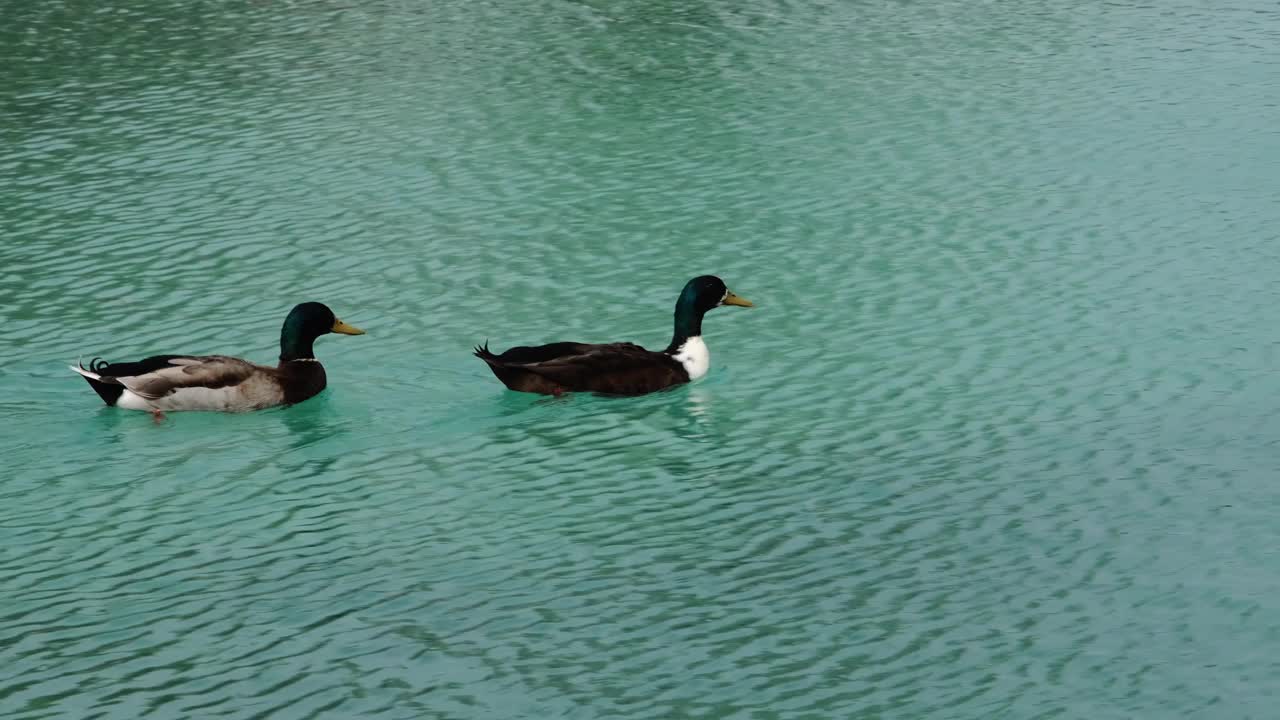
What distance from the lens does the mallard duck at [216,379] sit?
613 inches

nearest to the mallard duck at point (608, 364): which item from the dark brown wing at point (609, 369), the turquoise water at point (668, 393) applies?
the dark brown wing at point (609, 369)

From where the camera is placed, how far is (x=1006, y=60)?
28047 millimetres

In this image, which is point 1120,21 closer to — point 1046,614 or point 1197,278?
point 1197,278

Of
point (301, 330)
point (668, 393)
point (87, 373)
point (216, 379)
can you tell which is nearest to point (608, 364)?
point (668, 393)

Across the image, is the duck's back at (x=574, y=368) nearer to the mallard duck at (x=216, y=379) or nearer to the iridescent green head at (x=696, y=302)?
the iridescent green head at (x=696, y=302)

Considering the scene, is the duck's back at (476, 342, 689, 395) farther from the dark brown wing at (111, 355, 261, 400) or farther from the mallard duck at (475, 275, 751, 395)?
the dark brown wing at (111, 355, 261, 400)

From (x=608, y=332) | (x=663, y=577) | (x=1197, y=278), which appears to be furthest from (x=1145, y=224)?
(x=663, y=577)

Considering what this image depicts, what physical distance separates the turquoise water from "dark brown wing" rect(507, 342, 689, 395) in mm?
284

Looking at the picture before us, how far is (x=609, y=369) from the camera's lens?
16094 millimetres

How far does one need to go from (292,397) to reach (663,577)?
4.73 metres

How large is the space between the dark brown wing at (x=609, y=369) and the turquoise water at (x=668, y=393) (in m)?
0.28

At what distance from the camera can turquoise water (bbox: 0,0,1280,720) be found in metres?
11.4

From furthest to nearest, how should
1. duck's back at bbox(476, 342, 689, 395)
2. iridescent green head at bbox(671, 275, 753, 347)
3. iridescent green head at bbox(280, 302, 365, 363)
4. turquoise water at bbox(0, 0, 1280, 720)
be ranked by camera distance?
iridescent green head at bbox(671, 275, 753, 347) → iridescent green head at bbox(280, 302, 365, 363) → duck's back at bbox(476, 342, 689, 395) → turquoise water at bbox(0, 0, 1280, 720)

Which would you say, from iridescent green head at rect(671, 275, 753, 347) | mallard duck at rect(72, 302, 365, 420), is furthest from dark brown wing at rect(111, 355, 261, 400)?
iridescent green head at rect(671, 275, 753, 347)
